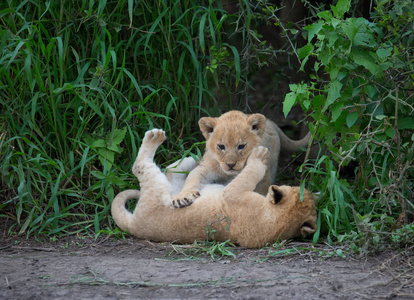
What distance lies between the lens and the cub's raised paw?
5332mm

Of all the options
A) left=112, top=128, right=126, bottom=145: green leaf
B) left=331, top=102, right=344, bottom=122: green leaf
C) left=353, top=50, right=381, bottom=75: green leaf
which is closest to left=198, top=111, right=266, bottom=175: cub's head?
left=112, top=128, right=126, bottom=145: green leaf

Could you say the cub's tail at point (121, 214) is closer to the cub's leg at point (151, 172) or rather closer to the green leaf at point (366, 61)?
the cub's leg at point (151, 172)

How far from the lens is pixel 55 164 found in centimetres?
518

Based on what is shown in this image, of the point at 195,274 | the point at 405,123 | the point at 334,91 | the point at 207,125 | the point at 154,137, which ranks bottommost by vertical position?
the point at 195,274

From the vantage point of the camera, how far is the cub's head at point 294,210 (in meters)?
4.53

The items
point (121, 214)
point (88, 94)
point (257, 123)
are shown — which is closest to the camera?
point (121, 214)

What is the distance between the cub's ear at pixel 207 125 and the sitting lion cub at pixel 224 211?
493 millimetres

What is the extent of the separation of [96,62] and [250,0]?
1.74 m

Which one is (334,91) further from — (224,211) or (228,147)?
(224,211)

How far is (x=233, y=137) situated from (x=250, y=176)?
46 centimetres

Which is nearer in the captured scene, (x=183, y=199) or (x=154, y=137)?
(x=183, y=199)

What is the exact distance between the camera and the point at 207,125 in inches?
211

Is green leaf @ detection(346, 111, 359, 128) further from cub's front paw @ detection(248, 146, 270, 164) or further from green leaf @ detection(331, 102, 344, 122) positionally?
cub's front paw @ detection(248, 146, 270, 164)

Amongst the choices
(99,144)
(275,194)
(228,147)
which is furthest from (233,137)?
(99,144)
